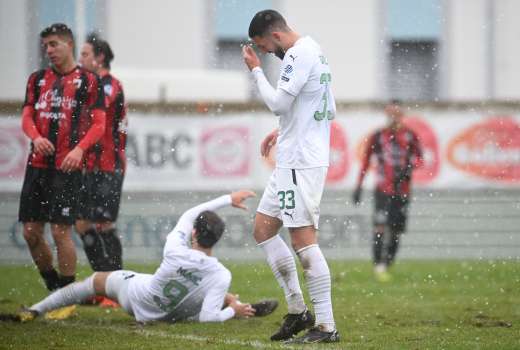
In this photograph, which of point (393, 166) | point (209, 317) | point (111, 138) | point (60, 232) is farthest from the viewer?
point (393, 166)

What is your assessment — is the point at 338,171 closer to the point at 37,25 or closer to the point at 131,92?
the point at 131,92

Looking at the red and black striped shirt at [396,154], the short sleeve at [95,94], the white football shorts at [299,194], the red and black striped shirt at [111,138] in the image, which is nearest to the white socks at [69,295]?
the short sleeve at [95,94]

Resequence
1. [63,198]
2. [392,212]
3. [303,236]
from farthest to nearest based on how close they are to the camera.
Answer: [392,212] < [63,198] < [303,236]

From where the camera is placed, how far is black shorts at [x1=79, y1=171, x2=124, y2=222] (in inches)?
357

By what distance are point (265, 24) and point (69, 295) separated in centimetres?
252

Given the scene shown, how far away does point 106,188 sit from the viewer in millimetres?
9062

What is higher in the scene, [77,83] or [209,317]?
[77,83]

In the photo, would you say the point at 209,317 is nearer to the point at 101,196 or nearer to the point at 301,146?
the point at 301,146

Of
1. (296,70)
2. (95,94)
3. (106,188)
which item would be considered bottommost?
(106,188)

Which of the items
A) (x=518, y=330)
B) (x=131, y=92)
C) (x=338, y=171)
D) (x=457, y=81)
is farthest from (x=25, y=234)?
(x=457, y=81)

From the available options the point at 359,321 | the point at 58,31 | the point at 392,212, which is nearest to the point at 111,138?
the point at 58,31

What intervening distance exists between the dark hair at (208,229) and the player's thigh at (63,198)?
3.60ft

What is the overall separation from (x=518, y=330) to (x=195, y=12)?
15624 millimetres

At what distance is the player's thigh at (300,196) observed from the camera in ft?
21.8
